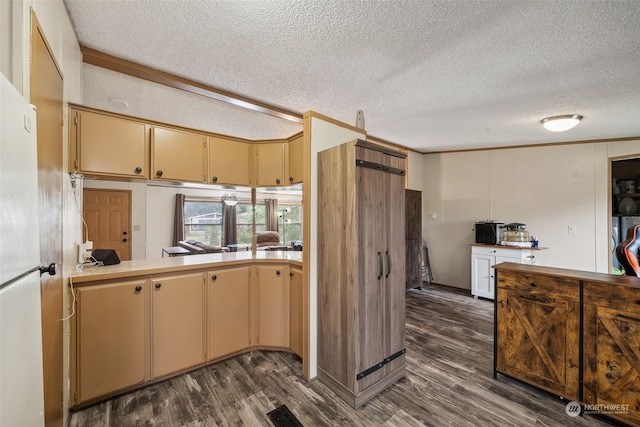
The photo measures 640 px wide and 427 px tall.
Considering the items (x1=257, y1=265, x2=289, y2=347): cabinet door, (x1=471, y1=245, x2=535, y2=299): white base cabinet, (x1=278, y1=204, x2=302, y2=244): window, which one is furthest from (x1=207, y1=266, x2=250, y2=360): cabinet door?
(x1=278, y1=204, x2=302, y2=244): window

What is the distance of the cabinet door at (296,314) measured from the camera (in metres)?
2.46

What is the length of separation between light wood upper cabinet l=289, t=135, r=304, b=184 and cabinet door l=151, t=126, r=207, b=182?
2.80 ft

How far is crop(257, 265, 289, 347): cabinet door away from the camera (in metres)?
2.62

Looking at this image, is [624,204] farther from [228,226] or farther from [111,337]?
[228,226]

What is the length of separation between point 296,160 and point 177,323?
1806 mm

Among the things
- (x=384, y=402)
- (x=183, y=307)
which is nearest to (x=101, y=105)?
(x=183, y=307)

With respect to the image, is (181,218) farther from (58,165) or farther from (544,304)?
(544,304)

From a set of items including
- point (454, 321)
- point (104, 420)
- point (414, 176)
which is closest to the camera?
point (104, 420)

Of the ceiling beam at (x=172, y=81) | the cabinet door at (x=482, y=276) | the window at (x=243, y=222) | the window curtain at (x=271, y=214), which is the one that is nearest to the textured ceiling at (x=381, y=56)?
the ceiling beam at (x=172, y=81)

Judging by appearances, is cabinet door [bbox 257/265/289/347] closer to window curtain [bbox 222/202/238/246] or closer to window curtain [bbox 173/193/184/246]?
window curtain [bbox 173/193/184/246]

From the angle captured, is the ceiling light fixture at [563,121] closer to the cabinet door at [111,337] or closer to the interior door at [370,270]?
the interior door at [370,270]

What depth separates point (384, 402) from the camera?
1.98 metres

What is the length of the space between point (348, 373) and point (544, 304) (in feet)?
5.22

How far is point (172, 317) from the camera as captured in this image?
2189mm
